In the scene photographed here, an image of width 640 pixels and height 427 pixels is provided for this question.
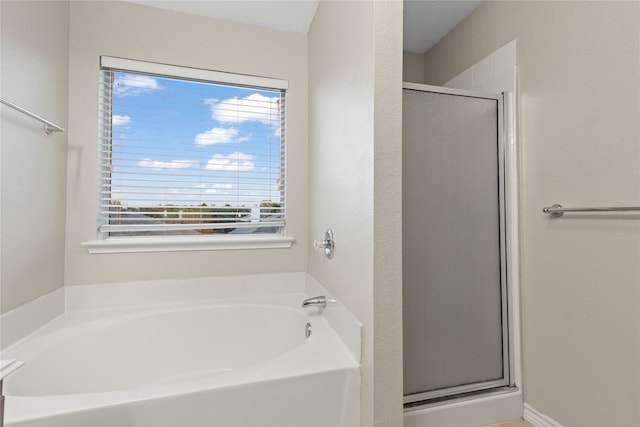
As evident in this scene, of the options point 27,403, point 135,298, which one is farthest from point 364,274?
point 135,298

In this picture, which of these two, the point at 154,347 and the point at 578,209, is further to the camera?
the point at 154,347

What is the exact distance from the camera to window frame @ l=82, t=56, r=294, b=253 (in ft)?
5.63

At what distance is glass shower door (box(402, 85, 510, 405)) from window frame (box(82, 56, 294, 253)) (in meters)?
0.86

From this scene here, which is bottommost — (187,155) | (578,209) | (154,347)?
(154,347)

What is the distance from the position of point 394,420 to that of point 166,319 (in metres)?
1.25

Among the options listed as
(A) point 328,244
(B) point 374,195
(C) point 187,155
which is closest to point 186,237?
(C) point 187,155

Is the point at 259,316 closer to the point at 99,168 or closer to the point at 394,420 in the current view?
the point at 394,420

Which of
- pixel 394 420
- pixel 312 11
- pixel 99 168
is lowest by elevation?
pixel 394 420

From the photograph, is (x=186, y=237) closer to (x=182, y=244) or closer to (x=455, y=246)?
(x=182, y=244)

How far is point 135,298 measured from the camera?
1.76 metres

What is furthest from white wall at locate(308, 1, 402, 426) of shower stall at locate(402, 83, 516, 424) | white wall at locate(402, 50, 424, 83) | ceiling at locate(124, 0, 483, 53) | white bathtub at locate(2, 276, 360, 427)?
white wall at locate(402, 50, 424, 83)

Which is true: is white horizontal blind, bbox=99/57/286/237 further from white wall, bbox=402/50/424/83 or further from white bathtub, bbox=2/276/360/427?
white wall, bbox=402/50/424/83

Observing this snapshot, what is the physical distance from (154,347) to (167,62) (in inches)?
63.5

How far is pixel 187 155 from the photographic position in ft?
6.18
